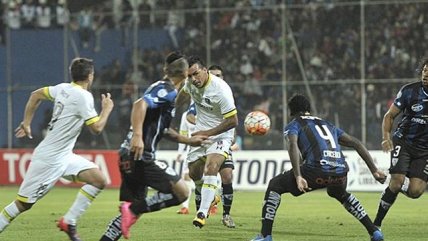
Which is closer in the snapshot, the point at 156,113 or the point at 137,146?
the point at 137,146

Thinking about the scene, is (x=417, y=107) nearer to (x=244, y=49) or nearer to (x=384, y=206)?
(x=384, y=206)

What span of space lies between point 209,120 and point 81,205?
3.58 meters

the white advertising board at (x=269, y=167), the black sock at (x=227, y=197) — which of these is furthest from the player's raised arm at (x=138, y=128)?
the white advertising board at (x=269, y=167)

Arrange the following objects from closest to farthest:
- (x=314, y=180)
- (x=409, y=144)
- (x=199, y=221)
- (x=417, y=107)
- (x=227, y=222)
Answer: (x=314, y=180) → (x=199, y=221) → (x=417, y=107) → (x=409, y=144) → (x=227, y=222)

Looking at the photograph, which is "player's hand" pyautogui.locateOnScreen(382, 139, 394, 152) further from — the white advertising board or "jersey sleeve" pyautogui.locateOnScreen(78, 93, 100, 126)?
the white advertising board

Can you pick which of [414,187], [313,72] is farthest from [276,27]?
[414,187]

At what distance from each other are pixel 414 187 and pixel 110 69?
1889cm

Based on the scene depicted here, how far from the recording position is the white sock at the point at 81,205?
1180 cm

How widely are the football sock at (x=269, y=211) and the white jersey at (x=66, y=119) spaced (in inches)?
89.5

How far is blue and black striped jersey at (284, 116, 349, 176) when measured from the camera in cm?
1216

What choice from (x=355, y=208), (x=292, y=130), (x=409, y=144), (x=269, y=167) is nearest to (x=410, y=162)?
(x=409, y=144)

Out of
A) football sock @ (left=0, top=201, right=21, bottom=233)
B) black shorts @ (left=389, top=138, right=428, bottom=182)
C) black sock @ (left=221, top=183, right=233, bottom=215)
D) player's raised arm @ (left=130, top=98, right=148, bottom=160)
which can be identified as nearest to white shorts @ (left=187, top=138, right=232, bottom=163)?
black sock @ (left=221, top=183, right=233, bottom=215)

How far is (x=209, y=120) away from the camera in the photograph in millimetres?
14961

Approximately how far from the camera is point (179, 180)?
10.9 m
